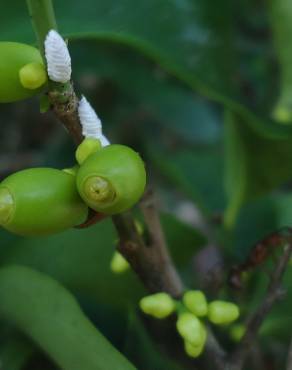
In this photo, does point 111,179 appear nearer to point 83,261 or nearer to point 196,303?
point 196,303

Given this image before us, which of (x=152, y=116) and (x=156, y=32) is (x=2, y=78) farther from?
(x=152, y=116)

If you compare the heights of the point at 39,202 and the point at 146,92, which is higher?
the point at 39,202

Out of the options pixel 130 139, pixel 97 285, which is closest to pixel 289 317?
pixel 97 285

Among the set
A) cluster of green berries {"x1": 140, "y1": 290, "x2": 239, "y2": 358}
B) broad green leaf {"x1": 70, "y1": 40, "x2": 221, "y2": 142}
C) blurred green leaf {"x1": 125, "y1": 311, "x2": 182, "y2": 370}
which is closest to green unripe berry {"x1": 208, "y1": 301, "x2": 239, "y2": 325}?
cluster of green berries {"x1": 140, "y1": 290, "x2": 239, "y2": 358}

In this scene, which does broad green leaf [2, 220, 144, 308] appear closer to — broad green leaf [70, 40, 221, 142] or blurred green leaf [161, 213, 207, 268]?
blurred green leaf [161, 213, 207, 268]

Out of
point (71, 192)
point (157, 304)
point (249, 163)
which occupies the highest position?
point (71, 192)

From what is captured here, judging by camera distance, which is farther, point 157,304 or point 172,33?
point 172,33

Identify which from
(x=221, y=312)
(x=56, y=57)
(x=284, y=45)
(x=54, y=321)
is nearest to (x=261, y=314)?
(x=221, y=312)
